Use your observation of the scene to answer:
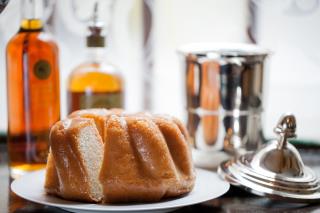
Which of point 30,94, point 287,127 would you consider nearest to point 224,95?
point 287,127

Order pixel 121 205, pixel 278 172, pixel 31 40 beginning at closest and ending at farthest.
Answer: pixel 121 205 < pixel 278 172 < pixel 31 40

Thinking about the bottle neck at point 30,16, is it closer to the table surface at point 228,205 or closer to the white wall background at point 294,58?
the table surface at point 228,205

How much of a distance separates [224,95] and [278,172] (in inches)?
8.4

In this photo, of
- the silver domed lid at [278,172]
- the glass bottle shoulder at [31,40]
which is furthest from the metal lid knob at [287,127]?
the glass bottle shoulder at [31,40]

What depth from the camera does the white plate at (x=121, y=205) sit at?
2.87 feet

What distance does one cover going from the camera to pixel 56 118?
1155mm

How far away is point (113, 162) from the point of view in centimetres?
90

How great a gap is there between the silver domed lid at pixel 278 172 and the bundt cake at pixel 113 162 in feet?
0.42

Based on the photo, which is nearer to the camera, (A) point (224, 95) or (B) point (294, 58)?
(A) point (224, 95)

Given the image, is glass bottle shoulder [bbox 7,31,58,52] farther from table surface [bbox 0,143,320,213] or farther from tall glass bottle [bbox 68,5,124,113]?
table surface [bbox 0,143,320,213]

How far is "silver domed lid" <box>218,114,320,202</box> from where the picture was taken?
0.98 meters

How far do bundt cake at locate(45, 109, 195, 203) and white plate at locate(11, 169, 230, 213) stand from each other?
2 centimetres

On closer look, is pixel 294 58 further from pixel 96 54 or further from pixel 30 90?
pixel 30 90

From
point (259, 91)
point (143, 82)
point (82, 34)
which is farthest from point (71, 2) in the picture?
point (259, 91)
